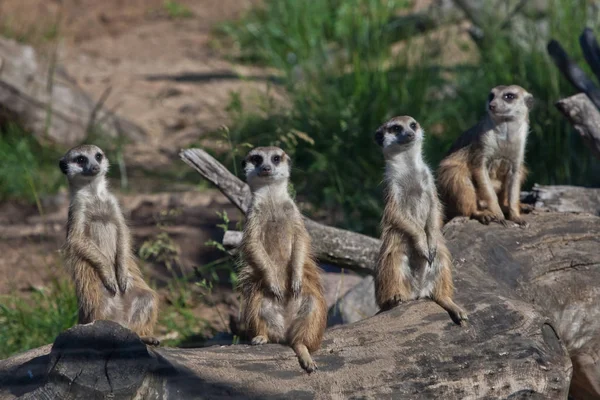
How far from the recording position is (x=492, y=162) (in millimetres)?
4691

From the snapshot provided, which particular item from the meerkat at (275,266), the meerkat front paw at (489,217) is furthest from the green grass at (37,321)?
the meerkat front paw at (489,217)

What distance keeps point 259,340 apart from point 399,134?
1.14m

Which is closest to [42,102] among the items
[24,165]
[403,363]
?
[24,165]

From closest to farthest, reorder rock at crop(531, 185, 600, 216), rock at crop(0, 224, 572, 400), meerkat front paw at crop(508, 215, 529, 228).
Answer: rock at crop(0, 224, 572, 400) → meerkat front paw at crop(508, 215, 529, 228) → rock at crop(531, 185, 600, 216)

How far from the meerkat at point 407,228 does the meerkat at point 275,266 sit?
14.0 inches

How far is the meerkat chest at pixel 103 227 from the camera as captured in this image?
375cm

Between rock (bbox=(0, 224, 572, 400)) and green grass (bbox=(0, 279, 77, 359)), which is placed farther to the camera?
green grass (bbox=(0, 279, 77, 359))

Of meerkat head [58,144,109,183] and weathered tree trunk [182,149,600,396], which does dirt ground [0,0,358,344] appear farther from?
meerkat head [58,144,109,183]

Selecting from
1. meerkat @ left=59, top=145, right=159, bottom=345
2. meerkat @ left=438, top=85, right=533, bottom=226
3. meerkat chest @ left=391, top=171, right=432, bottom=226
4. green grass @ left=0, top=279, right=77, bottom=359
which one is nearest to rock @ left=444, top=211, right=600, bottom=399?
meerkat chest @ left=391, top=171, right=432, bottom=226

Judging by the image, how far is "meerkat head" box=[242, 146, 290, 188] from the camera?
142 inches

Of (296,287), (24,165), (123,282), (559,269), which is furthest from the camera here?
(24,165)

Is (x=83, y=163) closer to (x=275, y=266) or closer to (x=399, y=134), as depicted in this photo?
(x=275, y=266)

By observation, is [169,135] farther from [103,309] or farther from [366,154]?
[103,309]

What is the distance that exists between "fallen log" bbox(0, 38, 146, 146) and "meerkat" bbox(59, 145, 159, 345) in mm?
3313
